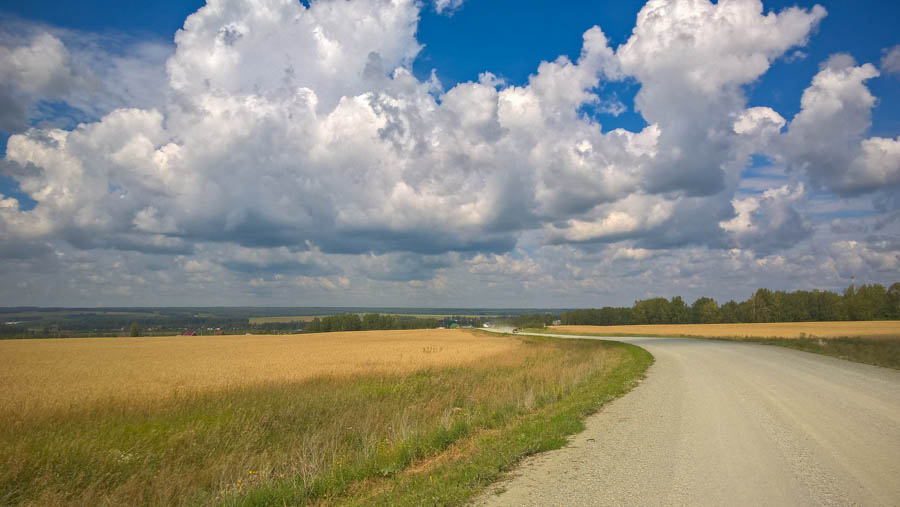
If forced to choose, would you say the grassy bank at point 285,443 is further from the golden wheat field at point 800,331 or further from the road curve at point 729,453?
the golden wheat field at point 800,331

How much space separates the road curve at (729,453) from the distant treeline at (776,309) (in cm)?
10758

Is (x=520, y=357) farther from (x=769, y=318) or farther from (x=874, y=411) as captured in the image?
(x=769, y=318)

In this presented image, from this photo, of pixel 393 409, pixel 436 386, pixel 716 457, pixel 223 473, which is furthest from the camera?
pixel 436 386

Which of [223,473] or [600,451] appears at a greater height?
[600,451]

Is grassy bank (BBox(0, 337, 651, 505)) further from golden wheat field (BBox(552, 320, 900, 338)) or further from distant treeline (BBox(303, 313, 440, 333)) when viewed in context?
distant treeline (BBox(303, 313, 440, 333))

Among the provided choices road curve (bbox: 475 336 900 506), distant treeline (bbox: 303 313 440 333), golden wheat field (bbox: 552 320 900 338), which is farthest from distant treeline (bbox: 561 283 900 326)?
road curve (bbox: 475 336 900 506)

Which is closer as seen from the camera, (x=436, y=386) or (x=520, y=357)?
(x=436, y=386)

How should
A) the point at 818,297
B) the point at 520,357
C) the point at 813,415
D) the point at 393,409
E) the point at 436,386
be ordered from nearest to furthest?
the point at 813,415, the point at 393,409, the point at 436,386, the point at 520,357, the point at 818,297

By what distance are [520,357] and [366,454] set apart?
21.6 metres

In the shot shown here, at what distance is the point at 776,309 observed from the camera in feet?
341

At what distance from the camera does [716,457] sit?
23.0 ft

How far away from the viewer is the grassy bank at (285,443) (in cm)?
766

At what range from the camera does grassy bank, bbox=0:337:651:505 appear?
766 cm

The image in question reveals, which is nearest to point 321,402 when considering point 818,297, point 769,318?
point 769,318
